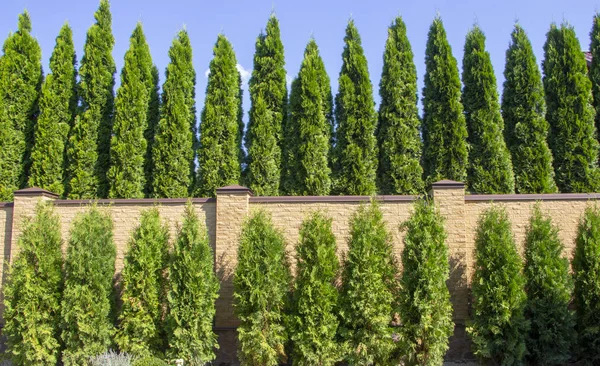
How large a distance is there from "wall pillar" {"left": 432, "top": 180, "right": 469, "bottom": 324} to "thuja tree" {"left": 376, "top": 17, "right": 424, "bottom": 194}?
94.3 inches

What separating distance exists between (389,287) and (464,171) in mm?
4228

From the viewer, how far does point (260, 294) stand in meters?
7.60

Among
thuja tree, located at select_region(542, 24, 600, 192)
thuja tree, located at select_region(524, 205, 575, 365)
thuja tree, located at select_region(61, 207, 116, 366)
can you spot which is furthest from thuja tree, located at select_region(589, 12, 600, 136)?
thuja tree, located at select_region(61, 207, 116, 366)

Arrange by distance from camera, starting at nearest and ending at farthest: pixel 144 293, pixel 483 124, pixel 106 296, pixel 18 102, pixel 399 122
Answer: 1. pixel 144 293
2. pixel 106 296
3. pixel 483 124
4. pixel 399 122
5. pixel 18 102

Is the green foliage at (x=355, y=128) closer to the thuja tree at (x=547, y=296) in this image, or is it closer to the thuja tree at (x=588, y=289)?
the thuja tree at (x=547, y=296)

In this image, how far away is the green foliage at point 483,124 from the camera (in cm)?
1064

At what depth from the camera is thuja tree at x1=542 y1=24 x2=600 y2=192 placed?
1064 centimetres

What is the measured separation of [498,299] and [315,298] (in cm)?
289

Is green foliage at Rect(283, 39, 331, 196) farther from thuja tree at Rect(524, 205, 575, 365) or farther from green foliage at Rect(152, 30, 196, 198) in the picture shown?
thuja tree at Rect(524, 205, 575, 365)

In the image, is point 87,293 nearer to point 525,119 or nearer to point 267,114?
point 267,114

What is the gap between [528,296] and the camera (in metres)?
7.71

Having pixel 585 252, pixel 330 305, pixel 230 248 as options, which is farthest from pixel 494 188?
pixel 230 248

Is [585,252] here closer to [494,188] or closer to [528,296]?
[528,296]

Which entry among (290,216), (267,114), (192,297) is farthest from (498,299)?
(267,114)
